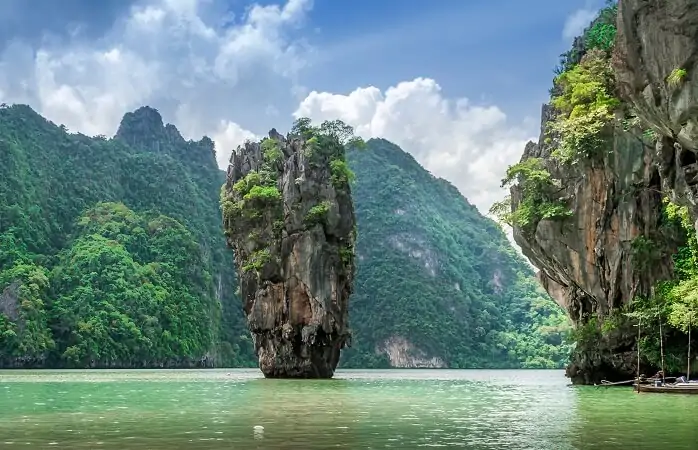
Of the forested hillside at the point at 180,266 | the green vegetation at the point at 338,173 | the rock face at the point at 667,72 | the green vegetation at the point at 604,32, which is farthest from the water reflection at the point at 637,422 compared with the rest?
the forested hillside at the point at 180,266

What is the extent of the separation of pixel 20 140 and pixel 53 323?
45.2 metres

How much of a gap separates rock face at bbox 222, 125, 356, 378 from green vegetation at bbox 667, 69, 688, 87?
3269 cm

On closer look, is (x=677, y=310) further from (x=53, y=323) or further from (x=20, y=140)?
(x=20, y=140)

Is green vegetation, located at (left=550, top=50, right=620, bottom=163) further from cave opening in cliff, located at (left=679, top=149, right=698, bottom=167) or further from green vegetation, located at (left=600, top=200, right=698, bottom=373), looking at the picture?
cave opening in cliff, located at (left=679, top=149, right=698, bottom=167)

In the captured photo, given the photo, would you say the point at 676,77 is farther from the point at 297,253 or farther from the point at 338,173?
the point at 338,173

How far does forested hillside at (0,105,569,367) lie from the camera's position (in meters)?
91.4

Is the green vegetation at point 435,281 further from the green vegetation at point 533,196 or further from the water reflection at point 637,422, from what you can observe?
the water reflection at point 637,422

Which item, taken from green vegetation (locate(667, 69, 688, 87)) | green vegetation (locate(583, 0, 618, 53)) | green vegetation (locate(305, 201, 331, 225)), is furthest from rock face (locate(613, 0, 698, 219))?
green vegetation (locate(305, 201, 331, 225))

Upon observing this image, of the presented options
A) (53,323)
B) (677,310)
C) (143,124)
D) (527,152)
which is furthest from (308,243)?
(143,124)

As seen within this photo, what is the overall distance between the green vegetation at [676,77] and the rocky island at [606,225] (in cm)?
533

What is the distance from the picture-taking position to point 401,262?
13450 centimetres

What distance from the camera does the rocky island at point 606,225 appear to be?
33656mm

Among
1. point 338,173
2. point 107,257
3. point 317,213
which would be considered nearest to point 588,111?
point 317,213

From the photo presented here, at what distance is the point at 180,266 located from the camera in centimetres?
11050
